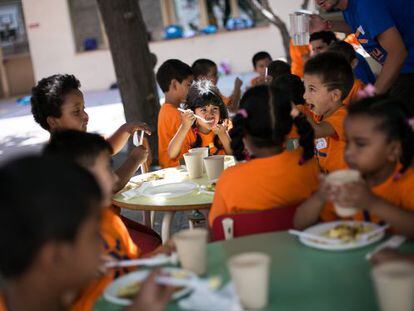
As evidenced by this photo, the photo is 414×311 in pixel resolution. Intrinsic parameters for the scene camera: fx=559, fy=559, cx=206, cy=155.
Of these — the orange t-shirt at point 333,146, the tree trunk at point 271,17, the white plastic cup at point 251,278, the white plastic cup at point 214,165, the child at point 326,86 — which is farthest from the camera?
the tree trunk at point 271,17

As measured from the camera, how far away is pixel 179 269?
5.74 ft

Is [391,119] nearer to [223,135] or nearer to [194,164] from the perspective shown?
[194,164]

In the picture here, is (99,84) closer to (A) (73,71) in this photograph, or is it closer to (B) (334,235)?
(A) (73,71)

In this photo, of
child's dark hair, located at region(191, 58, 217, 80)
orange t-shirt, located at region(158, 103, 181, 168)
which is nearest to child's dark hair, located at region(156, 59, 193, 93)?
orange t-shirt, located at region(158, 103, 181, 168)

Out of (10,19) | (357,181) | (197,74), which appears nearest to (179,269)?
(357,181)

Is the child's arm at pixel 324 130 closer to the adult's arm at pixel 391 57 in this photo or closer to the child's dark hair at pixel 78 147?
the adult's arm at pixel 391 57

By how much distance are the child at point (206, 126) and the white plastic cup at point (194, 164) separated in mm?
598

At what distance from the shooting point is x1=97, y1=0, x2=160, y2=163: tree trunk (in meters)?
6.15

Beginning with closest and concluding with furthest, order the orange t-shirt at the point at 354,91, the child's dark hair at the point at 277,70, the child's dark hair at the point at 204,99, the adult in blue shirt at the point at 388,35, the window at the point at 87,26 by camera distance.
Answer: the adult in blue shirt at the point at 388,35 → the orange t-shirt at the point at 354,91 → the child's dark hair at the point at 204,99 → the child's dark hair at the point at 277,70 → the window at the point at 87,26

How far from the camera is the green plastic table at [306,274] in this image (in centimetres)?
151

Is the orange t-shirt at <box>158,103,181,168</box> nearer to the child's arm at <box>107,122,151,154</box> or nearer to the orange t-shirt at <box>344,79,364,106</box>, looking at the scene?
the child's arm at <box>107,122,151,154</box>

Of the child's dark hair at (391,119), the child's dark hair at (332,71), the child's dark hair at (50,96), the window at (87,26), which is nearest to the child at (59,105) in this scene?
the child's dark hair at (50,96)

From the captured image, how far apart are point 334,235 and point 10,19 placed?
69.4 feet

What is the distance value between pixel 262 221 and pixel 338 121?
1.30 metres
